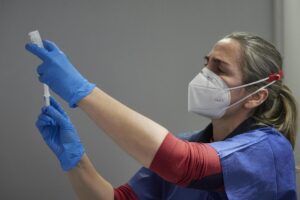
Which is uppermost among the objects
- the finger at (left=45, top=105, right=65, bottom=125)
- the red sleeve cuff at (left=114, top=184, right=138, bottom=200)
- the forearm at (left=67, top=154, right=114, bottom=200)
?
the finger at (left=45, top=105, right=65, bottom=125)

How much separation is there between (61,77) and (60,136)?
366 mm

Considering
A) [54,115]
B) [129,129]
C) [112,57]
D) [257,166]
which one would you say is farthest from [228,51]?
[112,57]

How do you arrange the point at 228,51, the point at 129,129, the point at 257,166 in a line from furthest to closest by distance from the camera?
1. the point at 228,51
2. the point at 257,166
3. the point at 129,129

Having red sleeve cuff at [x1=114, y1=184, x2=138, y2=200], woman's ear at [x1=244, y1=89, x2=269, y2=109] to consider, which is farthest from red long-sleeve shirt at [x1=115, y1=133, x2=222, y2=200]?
red sleeve cuff at [x1=114, y1=184, x2=138, y2=200]

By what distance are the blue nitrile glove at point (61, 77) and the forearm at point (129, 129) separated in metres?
0.05

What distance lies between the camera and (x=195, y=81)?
3.70ft

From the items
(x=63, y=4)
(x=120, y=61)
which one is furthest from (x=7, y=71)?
(x=120, y=61)

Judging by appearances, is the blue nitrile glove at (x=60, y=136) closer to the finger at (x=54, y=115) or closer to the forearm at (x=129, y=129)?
the finger at (x=54, y=115)

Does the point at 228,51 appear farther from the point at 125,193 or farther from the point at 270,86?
the point at 125,193

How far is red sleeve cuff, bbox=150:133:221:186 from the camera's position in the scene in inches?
29.9

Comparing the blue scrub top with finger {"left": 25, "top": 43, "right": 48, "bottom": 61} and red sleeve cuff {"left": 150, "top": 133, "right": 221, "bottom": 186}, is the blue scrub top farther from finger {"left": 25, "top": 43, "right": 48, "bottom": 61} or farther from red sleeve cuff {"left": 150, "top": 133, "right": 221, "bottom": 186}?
finger {"left": 25, "top": 43, "right": 48, "bottom": 61}

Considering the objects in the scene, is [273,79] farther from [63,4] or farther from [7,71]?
[7,71]

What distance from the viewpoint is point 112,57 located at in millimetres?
1981

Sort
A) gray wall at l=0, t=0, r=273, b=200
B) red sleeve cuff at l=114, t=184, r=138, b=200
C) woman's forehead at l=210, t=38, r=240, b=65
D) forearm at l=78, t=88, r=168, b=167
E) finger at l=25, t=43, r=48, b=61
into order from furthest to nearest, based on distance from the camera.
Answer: gray wall at l=0, t=0, r=273, b=200 → red sleeve cuff at l=114, t=184, r=138, b=200 → woman's forehead at l=210, t=38, r=240, b=65 → finger at l=25, t=43, r=48, b=61 → forearm at l=78, t=88, r=168, b=167
